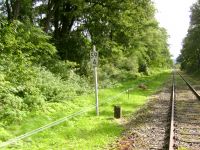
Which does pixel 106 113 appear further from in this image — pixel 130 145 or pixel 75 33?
pixel 75 33

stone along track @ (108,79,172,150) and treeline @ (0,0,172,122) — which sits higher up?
treeline @ (0,0,172,122)

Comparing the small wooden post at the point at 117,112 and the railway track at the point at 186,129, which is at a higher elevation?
the small wooden post at the point at 117,112

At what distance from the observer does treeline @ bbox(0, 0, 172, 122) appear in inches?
669

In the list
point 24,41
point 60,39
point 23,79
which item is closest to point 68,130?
point 23,79

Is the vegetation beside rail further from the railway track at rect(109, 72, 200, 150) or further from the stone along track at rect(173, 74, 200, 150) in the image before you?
the stone along track at rect(173, 74, 200, 150)

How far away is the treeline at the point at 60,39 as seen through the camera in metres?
17.0

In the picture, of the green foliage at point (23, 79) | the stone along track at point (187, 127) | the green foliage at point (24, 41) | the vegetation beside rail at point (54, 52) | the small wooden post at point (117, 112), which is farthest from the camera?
the green foliage at point (24, 41)

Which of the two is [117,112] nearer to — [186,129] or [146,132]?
[146,132]

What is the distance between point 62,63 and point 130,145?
14.4 m

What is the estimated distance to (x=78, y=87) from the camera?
23.4m

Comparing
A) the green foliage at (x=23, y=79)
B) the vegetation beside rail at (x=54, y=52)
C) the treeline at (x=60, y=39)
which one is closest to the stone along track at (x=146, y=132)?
the vegetation beside rail at (x=54, y=52)

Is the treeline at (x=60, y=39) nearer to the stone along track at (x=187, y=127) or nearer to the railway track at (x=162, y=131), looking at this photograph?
the railway track at (x=162, y=131)

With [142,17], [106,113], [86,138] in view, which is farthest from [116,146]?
[142,17]

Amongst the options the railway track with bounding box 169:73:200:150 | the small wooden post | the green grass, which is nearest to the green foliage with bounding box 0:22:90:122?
the green grass
